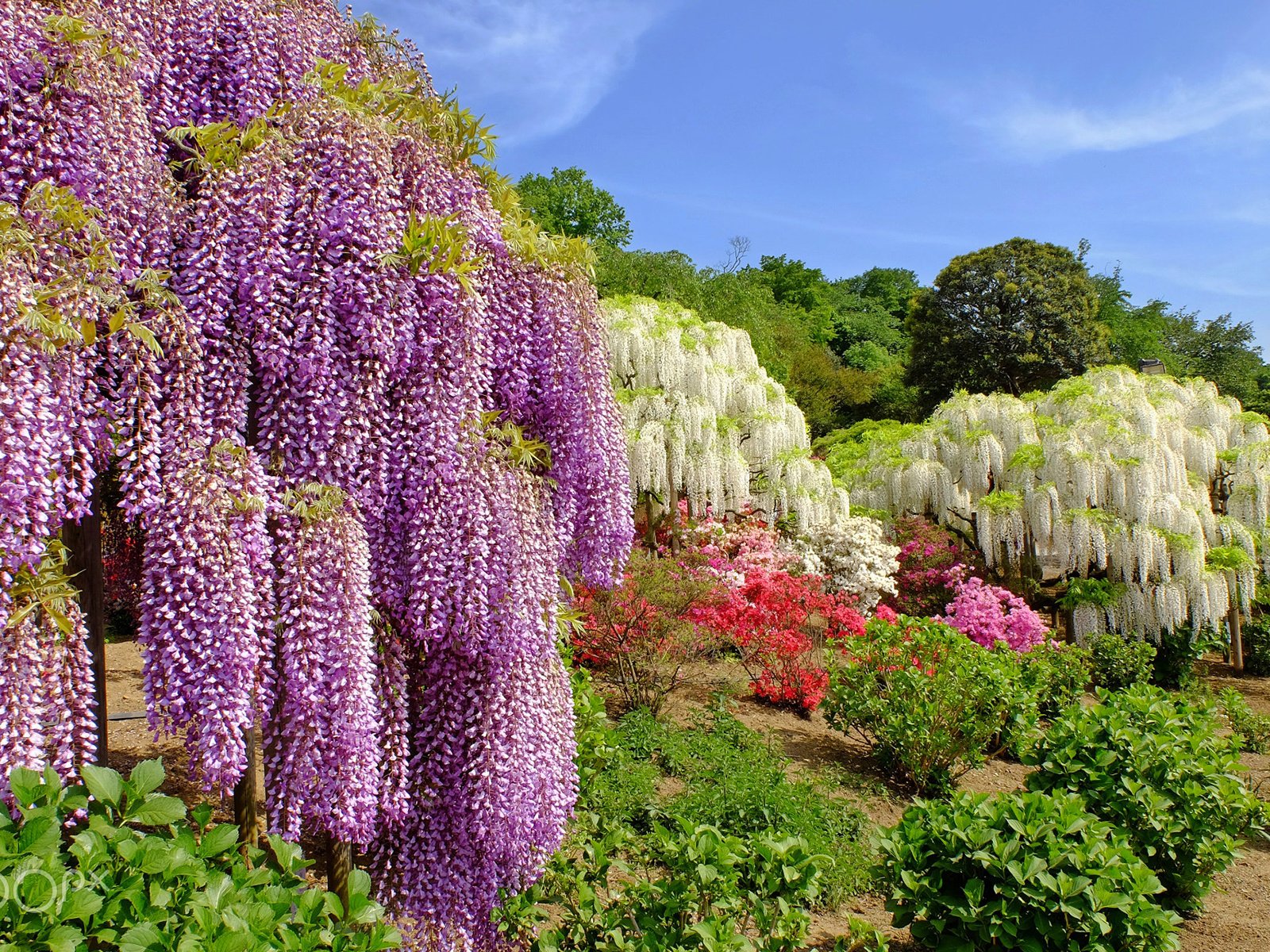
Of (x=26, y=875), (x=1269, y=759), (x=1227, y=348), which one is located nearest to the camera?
(x=26, y=875)

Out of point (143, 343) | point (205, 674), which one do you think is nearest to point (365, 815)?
point (205, 674)

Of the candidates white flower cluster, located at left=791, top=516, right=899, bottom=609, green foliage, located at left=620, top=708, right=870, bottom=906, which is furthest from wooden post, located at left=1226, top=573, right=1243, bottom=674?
green foliage, located at left=620, top=708, right=870, bottom=906

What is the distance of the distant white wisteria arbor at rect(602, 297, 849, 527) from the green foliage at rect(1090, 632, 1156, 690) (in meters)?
3.99

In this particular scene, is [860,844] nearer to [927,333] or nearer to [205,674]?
[205,674]

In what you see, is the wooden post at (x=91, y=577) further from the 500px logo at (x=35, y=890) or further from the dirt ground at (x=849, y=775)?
the dirt ground at (x=849, y=775)

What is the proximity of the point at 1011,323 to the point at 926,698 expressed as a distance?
24.1 metres

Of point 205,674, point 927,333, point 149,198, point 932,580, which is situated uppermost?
point 927,333

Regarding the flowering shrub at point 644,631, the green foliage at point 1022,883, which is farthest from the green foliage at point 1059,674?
the green foliage at point 1022,883

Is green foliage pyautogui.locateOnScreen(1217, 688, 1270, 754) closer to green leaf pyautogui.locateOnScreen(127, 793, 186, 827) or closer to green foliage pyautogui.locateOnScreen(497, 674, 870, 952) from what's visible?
green foliage pyautogui.locateOnScreen(497, 674, 870, 952)

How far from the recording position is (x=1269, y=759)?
888 centimetres

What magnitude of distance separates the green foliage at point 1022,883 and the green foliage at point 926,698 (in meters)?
2.70

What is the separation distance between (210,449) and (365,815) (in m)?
1.44

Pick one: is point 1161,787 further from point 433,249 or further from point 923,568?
point 923,568

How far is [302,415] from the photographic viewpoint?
10.3ft
